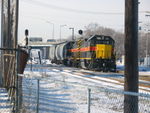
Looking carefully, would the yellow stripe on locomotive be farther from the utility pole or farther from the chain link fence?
the utility pole

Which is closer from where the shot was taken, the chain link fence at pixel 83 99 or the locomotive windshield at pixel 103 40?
the chain link fence at pixel 83 99

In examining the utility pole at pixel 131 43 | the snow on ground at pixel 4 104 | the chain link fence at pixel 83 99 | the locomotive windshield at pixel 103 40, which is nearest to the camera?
the chain link fence at pixel 83 99

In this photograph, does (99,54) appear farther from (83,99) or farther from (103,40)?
(83,99)

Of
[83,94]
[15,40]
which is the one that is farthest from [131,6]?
[15,40]

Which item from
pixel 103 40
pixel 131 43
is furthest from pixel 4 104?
pixel 103 40

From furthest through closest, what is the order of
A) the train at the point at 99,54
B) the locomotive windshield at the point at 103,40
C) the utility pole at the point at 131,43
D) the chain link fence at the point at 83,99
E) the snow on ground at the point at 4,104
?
the locomotive windshield at the point at 103,40, the train at the point at 99,54, the snow on ground at the point at 4,104, the utility pole at the point at 131,43, the chain link fence at the point at 83,99

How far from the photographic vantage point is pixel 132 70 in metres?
7.55

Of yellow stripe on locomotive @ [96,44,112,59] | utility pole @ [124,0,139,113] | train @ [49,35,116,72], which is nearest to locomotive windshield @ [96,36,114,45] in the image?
train @ [49,35,116,72]

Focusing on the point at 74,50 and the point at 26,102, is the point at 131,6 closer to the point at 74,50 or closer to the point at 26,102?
the point at 26,102

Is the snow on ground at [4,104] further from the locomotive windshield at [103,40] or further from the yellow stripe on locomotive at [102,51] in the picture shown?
the locomotive windshield at [103,40]

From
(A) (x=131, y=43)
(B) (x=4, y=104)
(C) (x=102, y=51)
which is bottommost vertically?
(B) (x=4, y=104)

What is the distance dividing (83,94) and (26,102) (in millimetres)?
3035

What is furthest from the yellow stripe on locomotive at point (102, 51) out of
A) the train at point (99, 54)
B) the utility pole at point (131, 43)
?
the utility pole at point (131, 43)

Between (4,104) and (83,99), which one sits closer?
(83,99)
